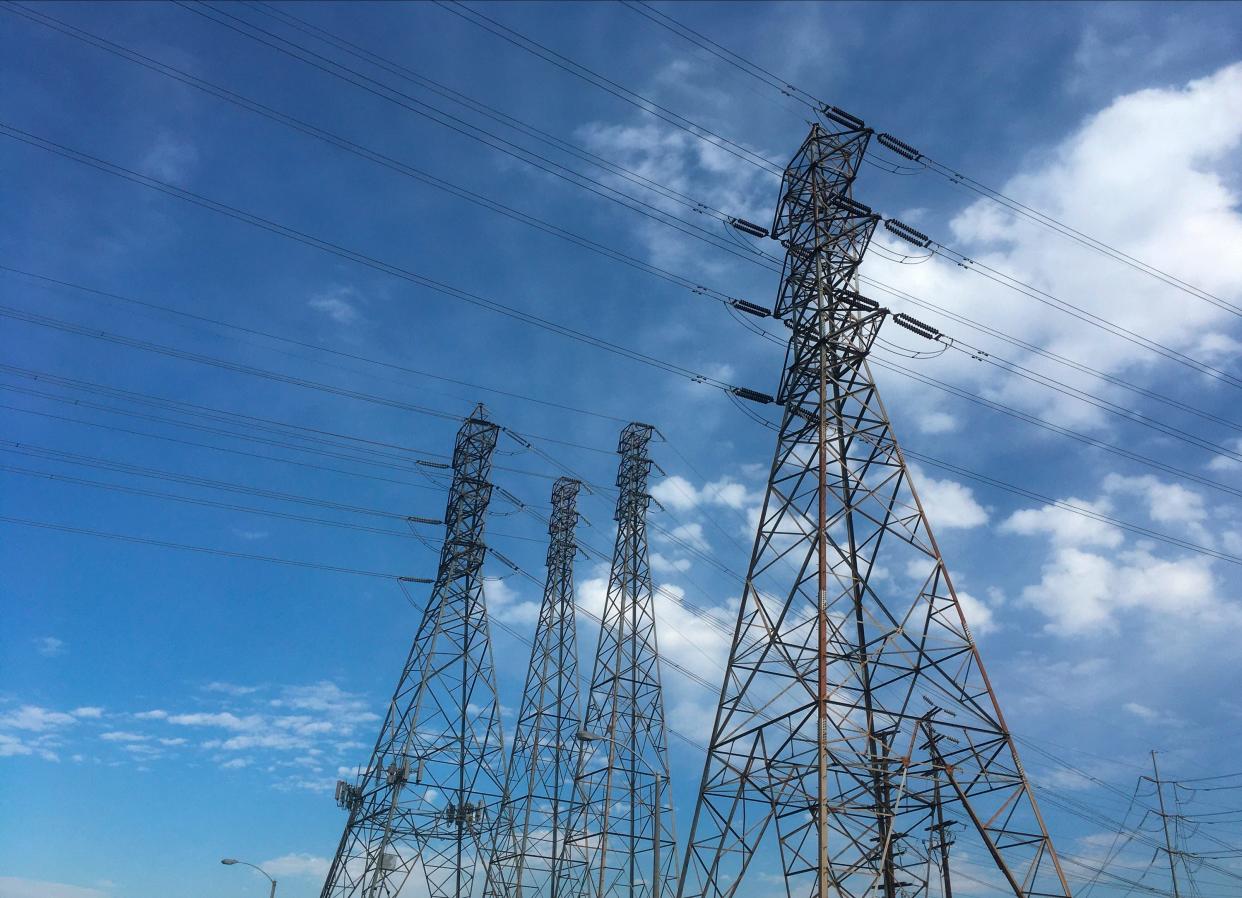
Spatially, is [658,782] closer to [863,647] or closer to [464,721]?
[464,721]

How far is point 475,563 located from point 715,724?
23.2 m

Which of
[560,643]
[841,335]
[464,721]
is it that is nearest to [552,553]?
[560,643]

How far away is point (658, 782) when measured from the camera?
1412 inches

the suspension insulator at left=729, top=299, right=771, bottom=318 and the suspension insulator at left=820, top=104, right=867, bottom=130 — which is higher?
the suspension insulator at left=820, top=104, right=867, bottom=130

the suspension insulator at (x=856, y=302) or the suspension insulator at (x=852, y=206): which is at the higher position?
the suspension insulator at (x=852, y=206)

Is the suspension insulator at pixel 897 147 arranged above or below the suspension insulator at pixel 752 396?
above

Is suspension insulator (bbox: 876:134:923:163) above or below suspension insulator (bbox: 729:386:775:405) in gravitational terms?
above

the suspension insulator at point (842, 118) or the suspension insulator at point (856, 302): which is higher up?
the suspension insulator at point (842, 118)

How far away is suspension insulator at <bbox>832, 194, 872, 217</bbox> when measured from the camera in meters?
26.8

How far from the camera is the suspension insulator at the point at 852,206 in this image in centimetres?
2677

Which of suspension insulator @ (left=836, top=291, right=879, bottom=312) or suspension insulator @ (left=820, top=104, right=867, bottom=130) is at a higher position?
suspension insulator @ (left=820, top=104, right=867, bottom=130)

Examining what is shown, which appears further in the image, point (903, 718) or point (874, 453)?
point (874, 453)

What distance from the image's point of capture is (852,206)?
26781 millimetres

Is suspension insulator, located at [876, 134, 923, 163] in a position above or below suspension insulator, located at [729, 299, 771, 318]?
above
